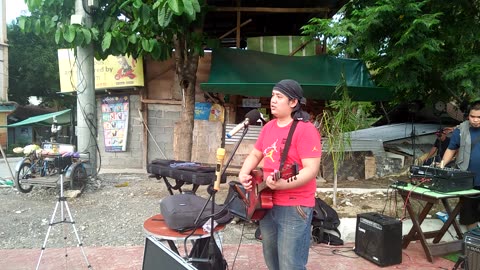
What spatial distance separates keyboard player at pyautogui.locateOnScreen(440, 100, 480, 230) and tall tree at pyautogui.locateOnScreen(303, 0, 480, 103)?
1535 mm

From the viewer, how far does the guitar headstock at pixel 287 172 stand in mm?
2551

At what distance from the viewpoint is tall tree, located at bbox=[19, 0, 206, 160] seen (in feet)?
21.0

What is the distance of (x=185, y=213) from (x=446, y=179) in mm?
2998

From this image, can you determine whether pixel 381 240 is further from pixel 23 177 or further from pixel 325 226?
pixel 23 177

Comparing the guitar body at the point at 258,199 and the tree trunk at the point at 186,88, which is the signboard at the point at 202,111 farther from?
the guitar body at the point at 258,199

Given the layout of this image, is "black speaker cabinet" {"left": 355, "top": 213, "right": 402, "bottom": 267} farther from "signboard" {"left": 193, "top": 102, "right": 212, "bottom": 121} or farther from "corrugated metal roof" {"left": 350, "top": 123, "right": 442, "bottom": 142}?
"signboard" {"left": 193, "top": 102, "right": 212, "bottom": 121}

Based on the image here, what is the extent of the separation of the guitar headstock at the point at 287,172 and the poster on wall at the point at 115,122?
8.49 meters

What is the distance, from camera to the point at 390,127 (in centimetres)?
1165

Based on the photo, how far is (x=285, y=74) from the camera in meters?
8.45

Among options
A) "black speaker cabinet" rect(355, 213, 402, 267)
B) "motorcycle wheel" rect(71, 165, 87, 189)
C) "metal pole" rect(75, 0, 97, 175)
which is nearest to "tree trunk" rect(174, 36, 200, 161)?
"metal pole" rect(75, 0, 97, 175)

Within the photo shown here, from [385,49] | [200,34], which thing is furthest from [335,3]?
[200,34]

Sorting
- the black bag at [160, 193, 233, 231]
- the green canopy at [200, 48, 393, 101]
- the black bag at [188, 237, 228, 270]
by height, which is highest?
the green canopy at [200, 48, 393, 101]

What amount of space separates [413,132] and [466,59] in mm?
3825

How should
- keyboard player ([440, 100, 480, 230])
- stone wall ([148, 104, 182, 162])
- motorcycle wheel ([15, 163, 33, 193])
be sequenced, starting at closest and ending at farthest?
keyboard player ([440, 100, 480, 230]), motorcycle wheel ([15, 163, 33, 193]), stone wall ([148, 104, 182, 162])
